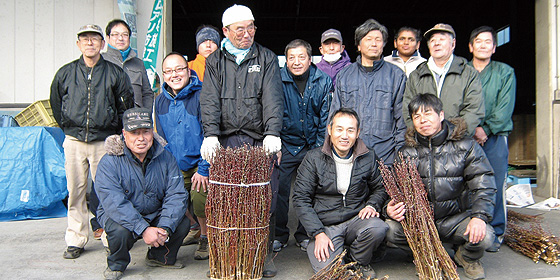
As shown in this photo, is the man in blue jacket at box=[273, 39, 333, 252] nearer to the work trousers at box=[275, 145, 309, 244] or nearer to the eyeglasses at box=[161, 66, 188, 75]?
the work trousers at box=[275, 145, 309, 244]

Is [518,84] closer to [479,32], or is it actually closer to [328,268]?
[479,32]

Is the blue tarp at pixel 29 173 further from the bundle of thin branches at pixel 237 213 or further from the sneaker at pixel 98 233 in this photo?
the bundle of thin branches at pixel 237 213

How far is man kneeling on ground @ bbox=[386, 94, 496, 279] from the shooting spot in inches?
131

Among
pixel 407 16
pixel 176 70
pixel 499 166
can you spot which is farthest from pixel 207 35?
pixel 407 16

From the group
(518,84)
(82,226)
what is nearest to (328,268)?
(82,226)

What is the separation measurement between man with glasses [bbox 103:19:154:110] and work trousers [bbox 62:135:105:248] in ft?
2.99

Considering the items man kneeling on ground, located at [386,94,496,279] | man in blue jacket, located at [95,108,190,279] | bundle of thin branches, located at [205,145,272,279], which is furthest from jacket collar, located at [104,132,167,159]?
man kneeling on ground, located at [386,94,496,279]

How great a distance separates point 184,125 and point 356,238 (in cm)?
173

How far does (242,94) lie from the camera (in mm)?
3551

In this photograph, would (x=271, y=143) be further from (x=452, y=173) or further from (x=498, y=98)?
→ (x=498, y=98)

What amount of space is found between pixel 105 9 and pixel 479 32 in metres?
4.53

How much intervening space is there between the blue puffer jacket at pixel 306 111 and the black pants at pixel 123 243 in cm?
125

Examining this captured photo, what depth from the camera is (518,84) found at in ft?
40.9

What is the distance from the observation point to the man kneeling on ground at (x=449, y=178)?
3.33m
